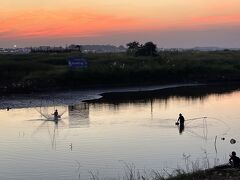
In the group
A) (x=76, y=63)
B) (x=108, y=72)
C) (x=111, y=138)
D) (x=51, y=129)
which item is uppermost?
(x=76, y=63)

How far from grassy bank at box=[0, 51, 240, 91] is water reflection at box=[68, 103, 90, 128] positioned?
82.3ft

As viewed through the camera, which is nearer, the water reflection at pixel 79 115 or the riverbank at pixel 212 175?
the riverbank at pixel 212 175

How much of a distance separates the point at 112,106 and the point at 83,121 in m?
15.3

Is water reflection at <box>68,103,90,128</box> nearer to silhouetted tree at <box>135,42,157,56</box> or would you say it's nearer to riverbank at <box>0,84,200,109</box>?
riverbank at <box>0,84,200,109</box>

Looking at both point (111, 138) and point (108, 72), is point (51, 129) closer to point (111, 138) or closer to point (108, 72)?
point (111, 138)

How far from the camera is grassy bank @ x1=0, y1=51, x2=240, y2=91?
95.4 metres

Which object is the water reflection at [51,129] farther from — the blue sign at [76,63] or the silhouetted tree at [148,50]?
the silhouetted tree at [148,50]

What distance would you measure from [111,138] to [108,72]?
6660cm

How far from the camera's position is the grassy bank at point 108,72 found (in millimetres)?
95438

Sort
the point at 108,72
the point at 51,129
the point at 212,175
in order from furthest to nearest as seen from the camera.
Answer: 1. the point at 108,72
2. the point at 51,129
3. the point at 212,175

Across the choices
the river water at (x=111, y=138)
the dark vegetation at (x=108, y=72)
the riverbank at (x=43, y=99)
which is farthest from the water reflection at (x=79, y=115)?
the dark vegetation at (x=108, y=72)

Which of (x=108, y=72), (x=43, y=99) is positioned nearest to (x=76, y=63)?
(x=108, y=72)

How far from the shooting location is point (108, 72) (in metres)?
106

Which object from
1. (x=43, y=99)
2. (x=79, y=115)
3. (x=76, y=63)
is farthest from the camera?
(x=76, y=63)
